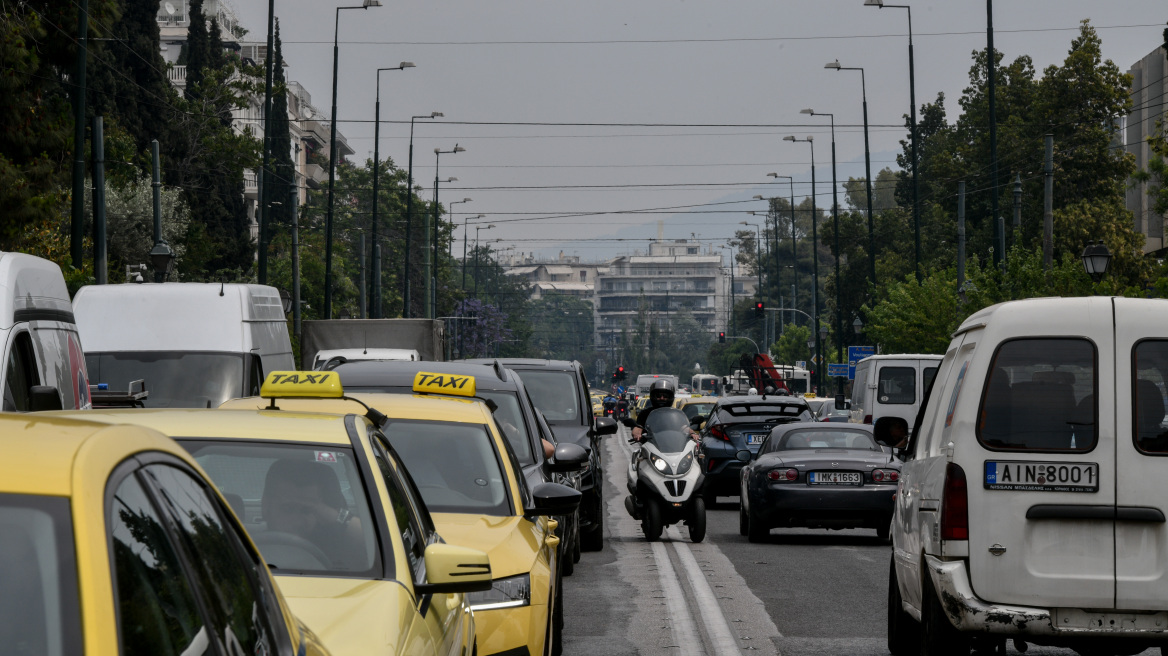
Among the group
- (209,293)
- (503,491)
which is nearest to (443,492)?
(503,491)

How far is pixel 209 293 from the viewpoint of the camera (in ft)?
57.5

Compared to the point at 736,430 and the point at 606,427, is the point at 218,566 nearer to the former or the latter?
the point at 606,427

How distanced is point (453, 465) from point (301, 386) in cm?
183

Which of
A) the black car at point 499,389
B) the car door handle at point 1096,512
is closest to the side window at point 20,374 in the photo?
the black car at point 499,389

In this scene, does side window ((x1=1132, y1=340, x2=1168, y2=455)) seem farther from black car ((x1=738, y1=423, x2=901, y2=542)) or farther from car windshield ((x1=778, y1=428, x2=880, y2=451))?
car windshield ((x1=778, y1=428, x2=880, y2=451))

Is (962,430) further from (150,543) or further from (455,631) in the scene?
(150,543)

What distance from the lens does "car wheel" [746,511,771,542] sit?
18.2m

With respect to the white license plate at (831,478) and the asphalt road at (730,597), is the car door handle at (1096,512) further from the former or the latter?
the white license plate at (831,478)

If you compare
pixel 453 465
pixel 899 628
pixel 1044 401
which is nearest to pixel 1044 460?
pixel 1044 401

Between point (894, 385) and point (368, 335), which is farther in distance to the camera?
point (894, 385)

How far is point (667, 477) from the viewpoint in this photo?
17750 mm

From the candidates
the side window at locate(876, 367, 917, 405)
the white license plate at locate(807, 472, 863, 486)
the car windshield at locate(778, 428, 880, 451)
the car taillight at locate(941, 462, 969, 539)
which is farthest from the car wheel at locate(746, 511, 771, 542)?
the side window at locate(876, 367, 917, 405)

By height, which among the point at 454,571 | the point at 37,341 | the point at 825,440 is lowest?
A: the point at 825,440

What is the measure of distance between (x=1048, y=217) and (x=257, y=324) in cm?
2405
